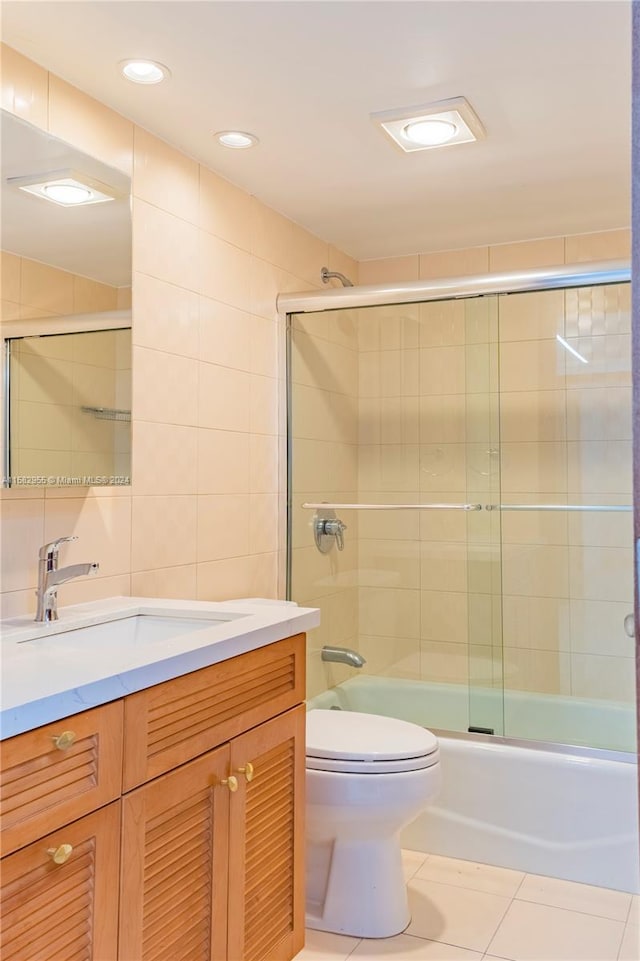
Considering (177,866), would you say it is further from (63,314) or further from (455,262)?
(455,262)

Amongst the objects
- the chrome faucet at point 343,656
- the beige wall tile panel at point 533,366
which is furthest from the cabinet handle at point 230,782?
the beige wall tile panel at point 533,366

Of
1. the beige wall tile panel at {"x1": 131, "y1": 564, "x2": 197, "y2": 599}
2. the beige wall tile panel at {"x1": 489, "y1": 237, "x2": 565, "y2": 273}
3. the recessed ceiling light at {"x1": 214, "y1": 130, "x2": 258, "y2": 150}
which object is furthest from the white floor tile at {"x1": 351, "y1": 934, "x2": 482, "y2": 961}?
the beige wall tile panel at {"x1": 489, "y1": 237, "x2": 565, "y2": 273}

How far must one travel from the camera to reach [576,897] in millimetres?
2240

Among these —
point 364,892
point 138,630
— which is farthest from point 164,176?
point 364,892

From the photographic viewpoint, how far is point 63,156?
1851 mm

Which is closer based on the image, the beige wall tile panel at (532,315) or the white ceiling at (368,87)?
the white ceiling at (368,87)

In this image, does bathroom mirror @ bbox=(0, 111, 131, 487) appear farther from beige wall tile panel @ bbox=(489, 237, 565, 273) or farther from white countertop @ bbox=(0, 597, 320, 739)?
beige wall tile panel @ bbox=(489, 237, 565, 273)

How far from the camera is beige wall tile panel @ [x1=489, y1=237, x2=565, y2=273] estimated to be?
126 inches

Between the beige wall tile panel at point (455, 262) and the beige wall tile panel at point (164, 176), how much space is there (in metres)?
1.27

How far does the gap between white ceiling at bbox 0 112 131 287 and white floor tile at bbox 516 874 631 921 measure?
6.83ft

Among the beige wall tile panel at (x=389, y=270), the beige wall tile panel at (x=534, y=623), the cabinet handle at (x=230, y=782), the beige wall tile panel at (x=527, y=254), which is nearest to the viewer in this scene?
the cabinet handle at (x=230, y=782)

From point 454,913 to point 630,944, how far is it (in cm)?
45

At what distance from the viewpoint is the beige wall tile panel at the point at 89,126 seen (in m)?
1.90

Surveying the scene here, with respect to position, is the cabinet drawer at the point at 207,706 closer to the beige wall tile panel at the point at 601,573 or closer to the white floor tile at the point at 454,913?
the white floor tile at the point at 454,913
